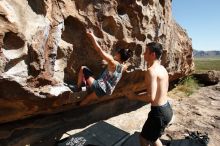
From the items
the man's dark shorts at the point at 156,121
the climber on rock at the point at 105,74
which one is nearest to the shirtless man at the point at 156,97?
the man's dark shorts at the point at 156,121

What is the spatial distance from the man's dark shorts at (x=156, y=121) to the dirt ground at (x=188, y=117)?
8.36ft

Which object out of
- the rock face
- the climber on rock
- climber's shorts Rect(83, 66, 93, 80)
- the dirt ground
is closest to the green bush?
the dirt ground

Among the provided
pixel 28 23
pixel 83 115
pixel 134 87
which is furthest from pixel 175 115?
pixel 28 23

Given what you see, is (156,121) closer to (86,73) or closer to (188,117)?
(86,73)

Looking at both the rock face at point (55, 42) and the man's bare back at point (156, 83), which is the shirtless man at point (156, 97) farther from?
the rock face at point (55, 42)

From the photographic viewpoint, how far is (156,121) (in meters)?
4.45

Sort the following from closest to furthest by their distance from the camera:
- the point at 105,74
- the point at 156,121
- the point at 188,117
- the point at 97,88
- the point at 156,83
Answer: the point at 156,83 → the point at 156,121 → the point at 97,88 → the point at 105,74 → the point at 188,117

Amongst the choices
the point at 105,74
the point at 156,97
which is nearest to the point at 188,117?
the point at 105,74

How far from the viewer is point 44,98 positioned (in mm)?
4574

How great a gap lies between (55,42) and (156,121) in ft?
5.94

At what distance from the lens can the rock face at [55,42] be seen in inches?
155

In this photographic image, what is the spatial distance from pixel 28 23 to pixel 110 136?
2884 millimetres

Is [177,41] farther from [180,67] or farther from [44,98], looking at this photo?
[44,98]

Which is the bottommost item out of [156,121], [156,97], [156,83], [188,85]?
[188,85]
